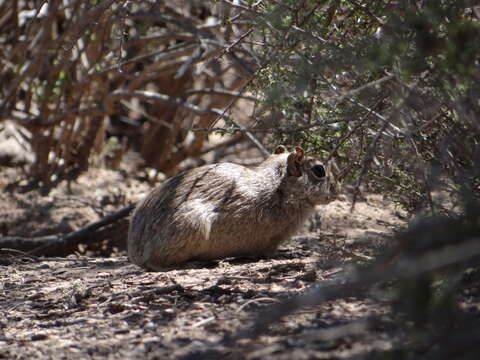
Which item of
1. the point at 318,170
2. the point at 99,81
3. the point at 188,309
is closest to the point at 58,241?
the point at 99,81

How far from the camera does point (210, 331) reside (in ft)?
11.9

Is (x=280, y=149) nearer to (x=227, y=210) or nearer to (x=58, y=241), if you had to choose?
(x=227, y=210)

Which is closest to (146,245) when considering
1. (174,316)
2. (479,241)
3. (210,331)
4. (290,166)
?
(290,166)

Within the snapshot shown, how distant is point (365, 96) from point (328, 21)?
733 mm

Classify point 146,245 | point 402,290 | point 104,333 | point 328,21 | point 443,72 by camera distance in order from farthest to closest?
point 146,245, point 328,21, point 104,333, point 443,72, point 402,290

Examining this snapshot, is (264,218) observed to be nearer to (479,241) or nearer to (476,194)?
(476,194)

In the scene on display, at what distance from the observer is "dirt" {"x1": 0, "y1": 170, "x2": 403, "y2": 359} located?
3189 mm

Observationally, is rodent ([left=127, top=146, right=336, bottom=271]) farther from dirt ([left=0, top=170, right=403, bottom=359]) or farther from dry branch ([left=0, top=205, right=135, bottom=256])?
dry branch ([left=0, top=205, right=135, bottom=256])

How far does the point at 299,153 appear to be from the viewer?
5.77 metres

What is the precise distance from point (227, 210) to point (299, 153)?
796 millimetres

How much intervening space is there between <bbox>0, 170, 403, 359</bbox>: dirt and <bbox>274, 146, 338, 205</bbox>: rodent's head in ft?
1.50

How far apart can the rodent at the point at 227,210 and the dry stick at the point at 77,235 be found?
1.45 metres

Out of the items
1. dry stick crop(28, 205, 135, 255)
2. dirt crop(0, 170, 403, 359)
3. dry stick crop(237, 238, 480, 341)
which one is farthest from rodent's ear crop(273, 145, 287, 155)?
dry stick crop(237, 238, 480, 341)

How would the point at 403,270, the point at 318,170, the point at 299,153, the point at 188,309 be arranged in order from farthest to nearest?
the point at 318,170 < the point at 299,153 < the point at 188,309 < the point at 403,270
